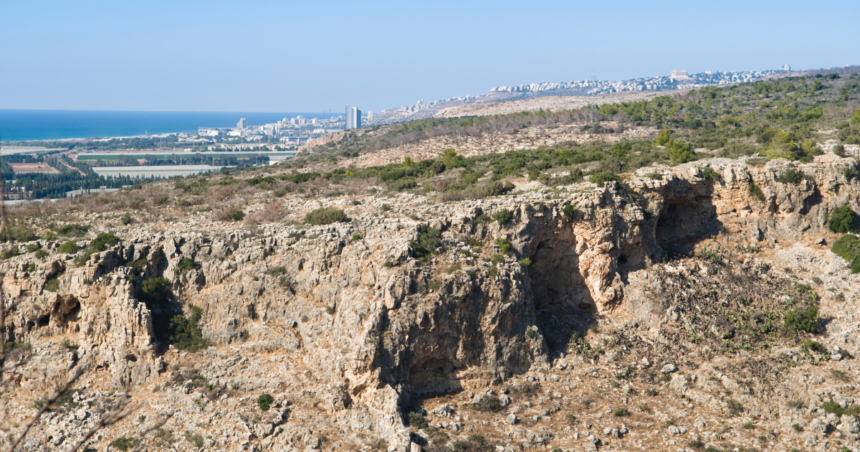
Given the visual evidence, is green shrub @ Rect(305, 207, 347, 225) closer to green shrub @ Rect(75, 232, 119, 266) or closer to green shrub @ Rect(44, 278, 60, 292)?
green shrub @ Rect(75, 232, 119, 266)

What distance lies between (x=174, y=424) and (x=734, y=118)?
5250 cm

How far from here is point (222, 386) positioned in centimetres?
2064

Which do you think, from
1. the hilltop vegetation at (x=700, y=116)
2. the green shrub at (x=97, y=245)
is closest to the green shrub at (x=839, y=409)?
the hilltop vegetation at (x=700, y=116)

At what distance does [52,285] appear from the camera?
71.2ft

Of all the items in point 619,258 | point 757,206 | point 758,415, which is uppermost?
point 757,206

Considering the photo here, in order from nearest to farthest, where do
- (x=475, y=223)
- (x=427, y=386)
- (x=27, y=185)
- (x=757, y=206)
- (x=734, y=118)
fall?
(x=427, y=386), (x=475, y=223), (x=757, y=206), (x=734, y=118), (x=27, y=185)

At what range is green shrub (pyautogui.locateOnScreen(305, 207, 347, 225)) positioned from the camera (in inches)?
1019

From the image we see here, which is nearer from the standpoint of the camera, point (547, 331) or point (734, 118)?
point (547, 331)

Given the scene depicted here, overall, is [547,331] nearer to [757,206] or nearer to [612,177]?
[612,177]

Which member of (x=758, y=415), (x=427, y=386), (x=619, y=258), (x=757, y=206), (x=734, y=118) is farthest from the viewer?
(x=734, y=118)

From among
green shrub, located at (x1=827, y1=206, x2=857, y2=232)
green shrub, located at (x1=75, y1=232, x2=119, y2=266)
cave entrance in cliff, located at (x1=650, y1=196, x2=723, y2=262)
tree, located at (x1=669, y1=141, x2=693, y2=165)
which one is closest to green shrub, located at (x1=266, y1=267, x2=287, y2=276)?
green shrub, located at (x1=75, y1=232, x2=119, y2=266)

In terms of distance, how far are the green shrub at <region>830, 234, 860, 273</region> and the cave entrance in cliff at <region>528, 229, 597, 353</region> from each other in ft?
39.0

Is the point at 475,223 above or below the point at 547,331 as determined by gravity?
above

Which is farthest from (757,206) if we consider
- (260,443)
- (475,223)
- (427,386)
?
(260,443)
